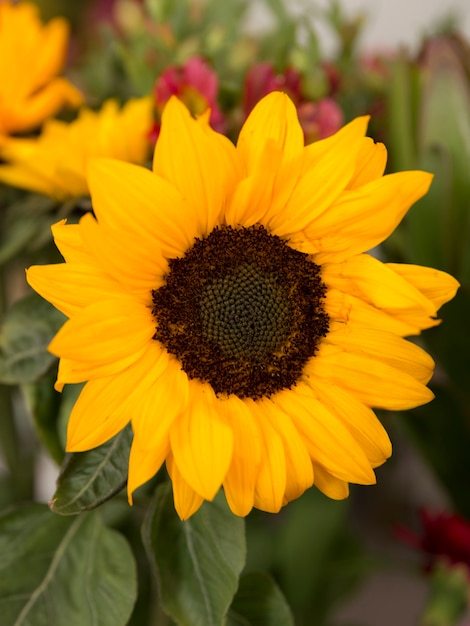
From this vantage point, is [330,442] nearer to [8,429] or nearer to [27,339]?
[27,339]

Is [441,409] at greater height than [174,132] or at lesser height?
lesser

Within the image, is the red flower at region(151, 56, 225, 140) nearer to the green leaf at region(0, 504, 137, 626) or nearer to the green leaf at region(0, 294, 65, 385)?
the green leaf at region(0, 294, 65, 385)

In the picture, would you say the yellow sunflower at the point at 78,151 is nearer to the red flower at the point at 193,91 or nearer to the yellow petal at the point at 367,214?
the red flower at the point at 193,91

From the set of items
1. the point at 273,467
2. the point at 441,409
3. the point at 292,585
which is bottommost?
the point at 292,585

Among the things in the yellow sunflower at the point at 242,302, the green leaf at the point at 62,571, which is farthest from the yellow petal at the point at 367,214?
the green leaf at the point at 62,571

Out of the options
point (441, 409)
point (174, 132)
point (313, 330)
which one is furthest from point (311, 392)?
point (441, 409)

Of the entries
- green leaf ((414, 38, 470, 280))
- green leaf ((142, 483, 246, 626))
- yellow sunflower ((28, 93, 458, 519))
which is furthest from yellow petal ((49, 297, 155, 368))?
green leaf ((414, 38, 470, 280))

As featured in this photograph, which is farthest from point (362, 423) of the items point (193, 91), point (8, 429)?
point (8, 429)

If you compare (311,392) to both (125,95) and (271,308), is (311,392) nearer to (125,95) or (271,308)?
(271,308)
